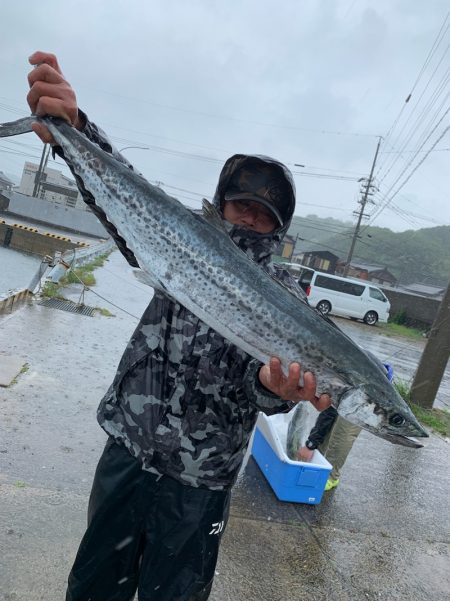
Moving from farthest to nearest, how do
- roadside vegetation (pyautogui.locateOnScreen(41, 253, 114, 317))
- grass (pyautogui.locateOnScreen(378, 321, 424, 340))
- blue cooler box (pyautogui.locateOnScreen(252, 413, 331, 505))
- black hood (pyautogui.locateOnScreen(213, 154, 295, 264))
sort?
grass (pyautogui.locateOnScreen(378, 321, 424, 340))
roadside vegetation (pyautogui.locateOnScreen(41, 253, 114, 317))
blue cooler box (pyautogui.locateOnScreen(252, 413, 331, 505))
black hood (pyautogui.locateOnScreen(213, 154, 295, 264))

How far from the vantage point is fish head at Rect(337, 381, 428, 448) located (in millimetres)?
2000

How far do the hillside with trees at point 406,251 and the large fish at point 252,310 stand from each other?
272 feet

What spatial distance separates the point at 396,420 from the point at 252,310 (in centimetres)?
79

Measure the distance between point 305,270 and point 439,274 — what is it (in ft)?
248

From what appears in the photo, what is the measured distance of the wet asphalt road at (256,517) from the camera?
3016 millimetres

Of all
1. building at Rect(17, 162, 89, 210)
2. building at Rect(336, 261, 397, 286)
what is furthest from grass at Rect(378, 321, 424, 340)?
building at Rect(17, 162, 89, 210)

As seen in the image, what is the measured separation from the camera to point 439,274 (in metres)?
92.2

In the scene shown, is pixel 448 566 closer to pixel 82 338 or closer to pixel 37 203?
pixel 82 338

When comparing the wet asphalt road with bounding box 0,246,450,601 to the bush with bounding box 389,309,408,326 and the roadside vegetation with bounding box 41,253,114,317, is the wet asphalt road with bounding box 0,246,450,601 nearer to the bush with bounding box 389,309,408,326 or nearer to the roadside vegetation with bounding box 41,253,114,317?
the roadside vegetation with bounding box 41,253,114,317

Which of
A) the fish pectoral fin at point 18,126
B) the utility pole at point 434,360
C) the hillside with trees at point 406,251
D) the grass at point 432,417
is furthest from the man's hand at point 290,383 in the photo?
the hillside with trees at point 406,251

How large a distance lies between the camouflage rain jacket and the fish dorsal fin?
40 cm

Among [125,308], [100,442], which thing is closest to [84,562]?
[100,442]

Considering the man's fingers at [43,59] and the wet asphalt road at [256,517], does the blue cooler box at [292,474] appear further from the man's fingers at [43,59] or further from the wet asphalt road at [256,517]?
the man's fingers at [43,59]

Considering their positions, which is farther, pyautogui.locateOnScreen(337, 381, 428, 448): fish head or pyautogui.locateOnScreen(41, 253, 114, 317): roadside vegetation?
pyautogui.locateOnScreen(41, 253, 114, 317): roadside vegetation
